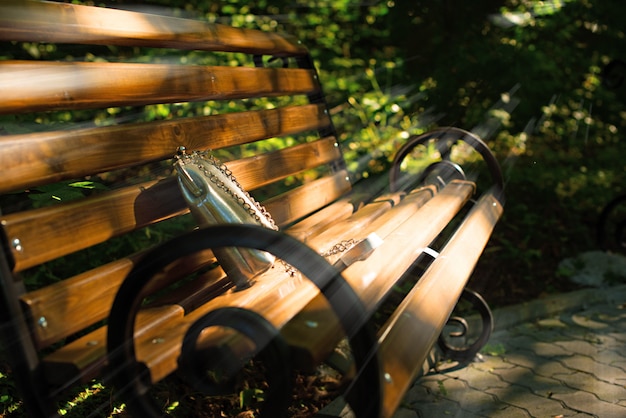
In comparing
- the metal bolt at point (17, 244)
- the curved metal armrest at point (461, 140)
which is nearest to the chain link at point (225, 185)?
the metal bolt at point (17, 244)

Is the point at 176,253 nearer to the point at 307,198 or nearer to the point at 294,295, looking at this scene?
the point at 294,295

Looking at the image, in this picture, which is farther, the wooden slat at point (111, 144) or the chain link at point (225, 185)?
the chain link at point (225, 185)

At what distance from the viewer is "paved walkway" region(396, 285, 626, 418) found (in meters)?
2.68

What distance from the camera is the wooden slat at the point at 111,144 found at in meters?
1.56

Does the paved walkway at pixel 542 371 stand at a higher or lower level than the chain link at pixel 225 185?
lower

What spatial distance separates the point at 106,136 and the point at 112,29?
14.7 inches

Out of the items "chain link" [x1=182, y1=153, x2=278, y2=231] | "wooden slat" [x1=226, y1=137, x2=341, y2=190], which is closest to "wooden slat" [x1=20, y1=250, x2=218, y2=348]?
"chain link" [x1=182, y1=153, x2=278, y2=231]

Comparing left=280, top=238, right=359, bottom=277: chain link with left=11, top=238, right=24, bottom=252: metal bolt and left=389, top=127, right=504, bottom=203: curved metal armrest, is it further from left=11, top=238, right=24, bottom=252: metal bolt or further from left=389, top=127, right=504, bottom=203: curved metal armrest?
left=389, top=127, right=504, bottom=203: curved metal armrest

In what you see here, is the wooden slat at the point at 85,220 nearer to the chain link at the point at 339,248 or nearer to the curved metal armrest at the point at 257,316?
the curved metal armrest at the point at 257,316

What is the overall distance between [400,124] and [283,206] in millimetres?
3079

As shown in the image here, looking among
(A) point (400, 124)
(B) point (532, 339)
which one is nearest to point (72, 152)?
(B) point (532, 339)

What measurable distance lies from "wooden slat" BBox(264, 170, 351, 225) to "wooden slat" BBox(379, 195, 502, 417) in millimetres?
665

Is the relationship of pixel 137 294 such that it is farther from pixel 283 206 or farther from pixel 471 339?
pixel 471 339

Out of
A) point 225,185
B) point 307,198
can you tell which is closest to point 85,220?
point 225,185
